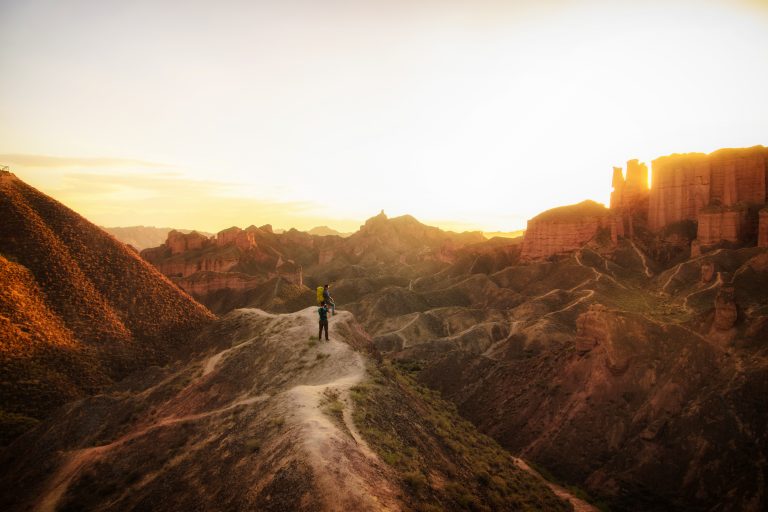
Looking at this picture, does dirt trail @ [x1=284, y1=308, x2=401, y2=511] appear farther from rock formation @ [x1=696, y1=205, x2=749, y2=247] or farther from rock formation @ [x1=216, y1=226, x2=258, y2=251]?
rock formation @ [x1=216, y1=226, x2=258, y2=251]

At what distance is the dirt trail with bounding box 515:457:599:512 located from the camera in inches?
1040

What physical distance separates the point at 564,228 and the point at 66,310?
75665 millimetres

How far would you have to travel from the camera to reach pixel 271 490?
13.4 meters

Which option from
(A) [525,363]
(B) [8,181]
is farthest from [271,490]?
(B) [8,181]

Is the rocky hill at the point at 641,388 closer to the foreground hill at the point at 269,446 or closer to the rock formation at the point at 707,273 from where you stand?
the rock formation at the point at 707,273

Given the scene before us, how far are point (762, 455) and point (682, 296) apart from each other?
3544 centimetres

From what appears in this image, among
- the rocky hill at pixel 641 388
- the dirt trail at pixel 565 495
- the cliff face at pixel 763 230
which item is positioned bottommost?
the dirt trail at pixel 565 495

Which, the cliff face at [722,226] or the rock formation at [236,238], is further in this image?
the rock formation at [236,238]

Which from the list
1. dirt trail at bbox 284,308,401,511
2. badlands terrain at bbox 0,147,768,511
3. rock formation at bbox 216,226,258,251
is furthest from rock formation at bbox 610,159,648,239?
rock formation at bbox 216,226,258,251

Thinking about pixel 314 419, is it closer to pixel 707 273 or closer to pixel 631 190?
pixel 707 273

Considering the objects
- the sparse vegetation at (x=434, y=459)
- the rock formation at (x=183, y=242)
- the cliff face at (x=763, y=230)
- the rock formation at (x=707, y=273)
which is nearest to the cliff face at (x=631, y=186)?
the cliff face at (x=763, y=230)

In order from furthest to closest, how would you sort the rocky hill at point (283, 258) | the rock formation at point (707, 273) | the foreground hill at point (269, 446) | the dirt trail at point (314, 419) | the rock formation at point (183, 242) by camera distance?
the rock formation at point (183, 242) → the rocky hill at point (283, 258) → the rock formation at point (707, 273) → the foreground hill at point (269, 446) → the dirt trail at point (314, 419)

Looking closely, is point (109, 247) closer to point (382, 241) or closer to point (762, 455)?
point (762, 455)

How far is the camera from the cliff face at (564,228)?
82.2 m
